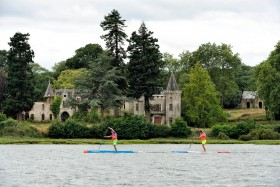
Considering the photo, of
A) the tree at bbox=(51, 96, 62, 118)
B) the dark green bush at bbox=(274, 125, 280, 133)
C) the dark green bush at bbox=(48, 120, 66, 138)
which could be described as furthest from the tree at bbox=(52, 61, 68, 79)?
the dark green bush at bbox=(274, 125, 280, 133)

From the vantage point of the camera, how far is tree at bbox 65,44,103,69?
146 meters

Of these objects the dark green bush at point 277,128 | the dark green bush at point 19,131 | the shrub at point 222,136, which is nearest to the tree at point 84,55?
the dark green bush at point 19,131

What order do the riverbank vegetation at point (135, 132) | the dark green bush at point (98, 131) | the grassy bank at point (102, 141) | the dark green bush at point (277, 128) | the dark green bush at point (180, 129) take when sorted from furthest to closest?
the dark green bush at point (277, 128), the dark green bush at point (180, 129), the dark green bush at point (98, 131), the riverbank vegetation at point (135, 132), the grassy bank at point (102, 141)

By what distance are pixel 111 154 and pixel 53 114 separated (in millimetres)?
58042

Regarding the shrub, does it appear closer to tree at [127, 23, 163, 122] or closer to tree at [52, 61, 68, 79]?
tree at [127, 23, 163, 122]

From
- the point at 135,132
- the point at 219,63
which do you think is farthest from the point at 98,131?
the point at 219,63

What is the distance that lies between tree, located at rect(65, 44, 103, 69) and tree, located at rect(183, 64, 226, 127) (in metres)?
48.5

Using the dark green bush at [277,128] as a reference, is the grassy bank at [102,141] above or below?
below

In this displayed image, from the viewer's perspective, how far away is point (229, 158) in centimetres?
5178

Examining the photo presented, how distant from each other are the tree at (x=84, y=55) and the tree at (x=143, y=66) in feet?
171

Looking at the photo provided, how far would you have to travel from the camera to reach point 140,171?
39.2m

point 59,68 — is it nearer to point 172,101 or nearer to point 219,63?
point 219,63

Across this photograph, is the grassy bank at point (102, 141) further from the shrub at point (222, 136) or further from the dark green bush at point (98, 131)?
the dark green bush at point (98, 131)

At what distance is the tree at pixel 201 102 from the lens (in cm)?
9769
